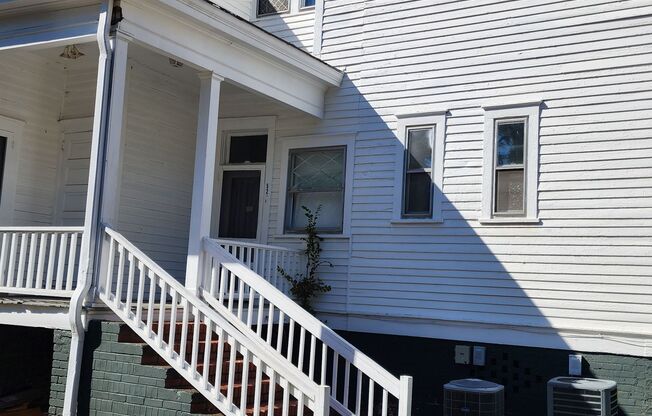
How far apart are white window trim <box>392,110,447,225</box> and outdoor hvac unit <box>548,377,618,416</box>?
9.39 ft

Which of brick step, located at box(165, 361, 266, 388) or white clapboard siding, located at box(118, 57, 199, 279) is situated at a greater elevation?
white clapboard siding, located at box(118, 57, 199, 279)

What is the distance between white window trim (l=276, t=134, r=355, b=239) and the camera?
10.3m

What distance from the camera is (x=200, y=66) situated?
8469 millimetres

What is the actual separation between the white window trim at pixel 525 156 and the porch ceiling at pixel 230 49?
253 centimetres

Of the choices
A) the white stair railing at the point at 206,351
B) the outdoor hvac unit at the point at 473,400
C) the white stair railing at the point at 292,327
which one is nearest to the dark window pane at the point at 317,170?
the white stair railing at the point at 292,327

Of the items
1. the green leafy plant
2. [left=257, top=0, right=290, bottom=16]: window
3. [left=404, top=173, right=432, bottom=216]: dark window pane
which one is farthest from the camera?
[left=257, top=0, right=290, bottom=16]: window

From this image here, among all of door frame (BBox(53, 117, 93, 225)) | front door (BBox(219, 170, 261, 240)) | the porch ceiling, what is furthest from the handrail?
door frame (BBox(53, 117, 93, 225))

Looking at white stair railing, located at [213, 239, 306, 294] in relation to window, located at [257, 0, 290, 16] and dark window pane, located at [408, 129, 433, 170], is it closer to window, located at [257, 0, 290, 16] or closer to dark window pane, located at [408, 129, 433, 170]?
dark window pane, located at [408, 129, 433, 170]

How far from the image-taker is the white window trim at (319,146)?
10266 millimetres

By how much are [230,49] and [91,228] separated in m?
2.96

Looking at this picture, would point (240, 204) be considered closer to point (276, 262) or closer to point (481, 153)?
point (276, 262)

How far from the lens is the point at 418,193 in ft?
32.2

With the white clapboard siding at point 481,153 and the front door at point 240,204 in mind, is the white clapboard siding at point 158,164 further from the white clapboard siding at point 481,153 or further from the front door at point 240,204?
the white clapboard siding at point 481,153

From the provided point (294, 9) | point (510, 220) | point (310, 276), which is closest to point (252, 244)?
point (310, 276)
